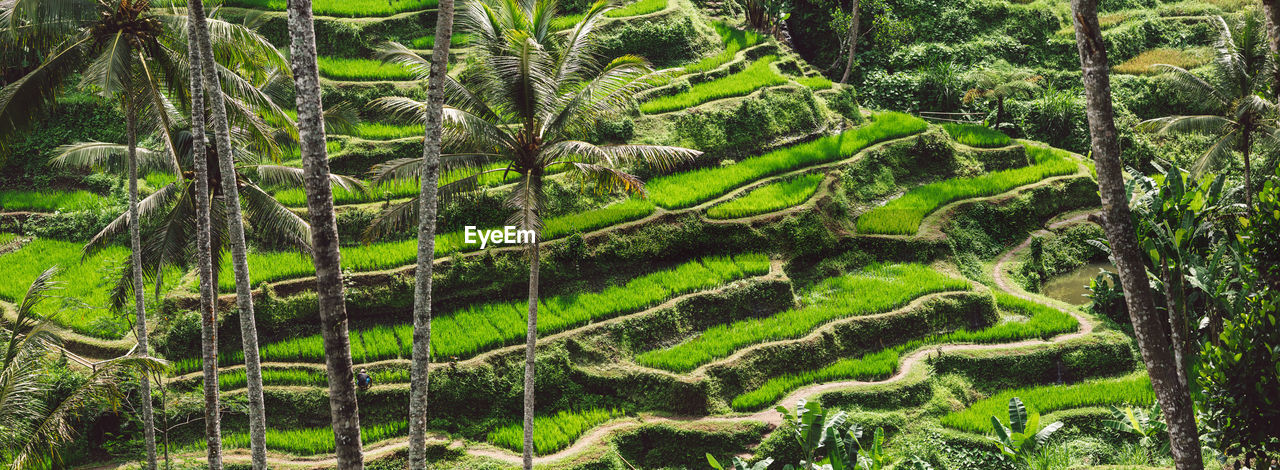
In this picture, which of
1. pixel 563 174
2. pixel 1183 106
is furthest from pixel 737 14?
pixel 1183 106

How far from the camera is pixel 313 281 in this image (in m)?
13.9

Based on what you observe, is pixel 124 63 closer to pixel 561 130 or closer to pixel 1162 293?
pixel 561 130

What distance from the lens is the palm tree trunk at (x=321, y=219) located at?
6078 mm

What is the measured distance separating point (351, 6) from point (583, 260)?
32.6ft

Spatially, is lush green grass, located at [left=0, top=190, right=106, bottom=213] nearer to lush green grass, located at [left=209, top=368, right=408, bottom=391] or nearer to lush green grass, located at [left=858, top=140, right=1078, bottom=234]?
lush green grass, located at [left=209, top=368, right=408, bottom=391]

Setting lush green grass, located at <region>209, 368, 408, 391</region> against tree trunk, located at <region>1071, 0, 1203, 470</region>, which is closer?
tree trunk, located at <region>1071, 0, 1203, 470</region>

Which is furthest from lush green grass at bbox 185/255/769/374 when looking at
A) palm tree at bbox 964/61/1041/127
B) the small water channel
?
palm tree at bbox 964/61/1041/127

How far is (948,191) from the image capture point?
59.6 ft

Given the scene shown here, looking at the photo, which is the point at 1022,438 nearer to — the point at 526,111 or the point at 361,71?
the point at 526,111

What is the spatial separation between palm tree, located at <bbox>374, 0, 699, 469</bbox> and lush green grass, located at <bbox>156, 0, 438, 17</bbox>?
33.0 ft

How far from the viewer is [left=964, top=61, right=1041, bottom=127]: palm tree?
2316 centimetres

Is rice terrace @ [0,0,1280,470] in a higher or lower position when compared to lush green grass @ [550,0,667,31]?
lower

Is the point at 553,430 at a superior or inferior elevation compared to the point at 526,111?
inferior

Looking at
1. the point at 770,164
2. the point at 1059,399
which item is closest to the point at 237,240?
the point at 1059,399
